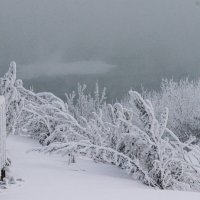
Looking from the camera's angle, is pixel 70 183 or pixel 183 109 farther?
pixel 183 109

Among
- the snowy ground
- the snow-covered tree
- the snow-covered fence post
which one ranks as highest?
the snow-covered tree

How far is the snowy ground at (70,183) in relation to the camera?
5.62 metres

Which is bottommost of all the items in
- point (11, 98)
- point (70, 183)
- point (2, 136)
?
point (70, 183)

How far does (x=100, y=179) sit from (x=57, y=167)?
0.93 metres

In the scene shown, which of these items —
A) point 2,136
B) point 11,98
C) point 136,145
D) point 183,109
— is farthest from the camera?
point 183,109

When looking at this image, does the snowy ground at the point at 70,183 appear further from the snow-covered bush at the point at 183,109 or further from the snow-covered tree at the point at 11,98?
the snow-covered bush at the point at 183,109

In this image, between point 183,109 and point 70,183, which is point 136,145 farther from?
point 183,109

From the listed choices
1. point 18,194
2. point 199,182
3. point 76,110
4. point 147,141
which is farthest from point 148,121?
point 76,110

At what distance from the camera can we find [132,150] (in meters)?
8.21

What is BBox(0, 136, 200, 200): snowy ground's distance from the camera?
18.5 feet

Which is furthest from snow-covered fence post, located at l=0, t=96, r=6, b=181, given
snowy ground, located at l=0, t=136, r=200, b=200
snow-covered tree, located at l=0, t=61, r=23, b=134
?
snow-covered tree, located at l=0, t=61, r=23, b=134

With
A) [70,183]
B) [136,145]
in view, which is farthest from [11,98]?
[70,183]

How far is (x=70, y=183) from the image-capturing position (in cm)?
632

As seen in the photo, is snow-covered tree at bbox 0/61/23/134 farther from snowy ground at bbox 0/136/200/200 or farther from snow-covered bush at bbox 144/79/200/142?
snow-covered bush at bbox 144/79/200/142
